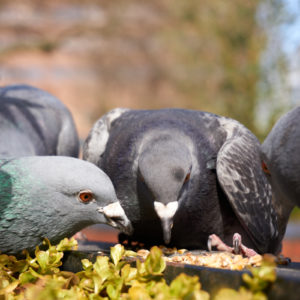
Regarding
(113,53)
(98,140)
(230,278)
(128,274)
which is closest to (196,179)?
(98,140)

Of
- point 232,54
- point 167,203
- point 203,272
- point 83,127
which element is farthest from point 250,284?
point 83,127

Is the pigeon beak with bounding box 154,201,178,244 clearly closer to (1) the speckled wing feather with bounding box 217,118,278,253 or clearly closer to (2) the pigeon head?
(2) the pigeon head

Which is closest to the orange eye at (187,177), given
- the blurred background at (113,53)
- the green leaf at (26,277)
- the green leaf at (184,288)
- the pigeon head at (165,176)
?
the pigeon head at (165,176)

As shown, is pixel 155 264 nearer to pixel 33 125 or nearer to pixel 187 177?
pixel 187 177

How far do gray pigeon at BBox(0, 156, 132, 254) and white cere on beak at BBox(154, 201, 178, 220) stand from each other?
0.21 m

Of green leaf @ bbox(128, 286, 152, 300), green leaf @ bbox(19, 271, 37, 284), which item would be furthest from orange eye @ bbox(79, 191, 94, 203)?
green leaf @ bbox(128, 286, 152, 300)

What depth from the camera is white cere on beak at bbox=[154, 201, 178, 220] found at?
110 inches

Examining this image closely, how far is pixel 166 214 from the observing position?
110 inches

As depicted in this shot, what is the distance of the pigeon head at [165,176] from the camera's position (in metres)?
2.82

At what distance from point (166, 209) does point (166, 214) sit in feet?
0.13

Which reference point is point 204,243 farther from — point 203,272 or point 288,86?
point 288,86

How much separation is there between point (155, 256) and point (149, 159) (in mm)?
982

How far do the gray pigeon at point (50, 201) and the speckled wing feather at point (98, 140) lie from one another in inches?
39.4

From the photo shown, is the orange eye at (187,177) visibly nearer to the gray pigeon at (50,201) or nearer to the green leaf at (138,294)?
the gray pigeon at (50,201)
